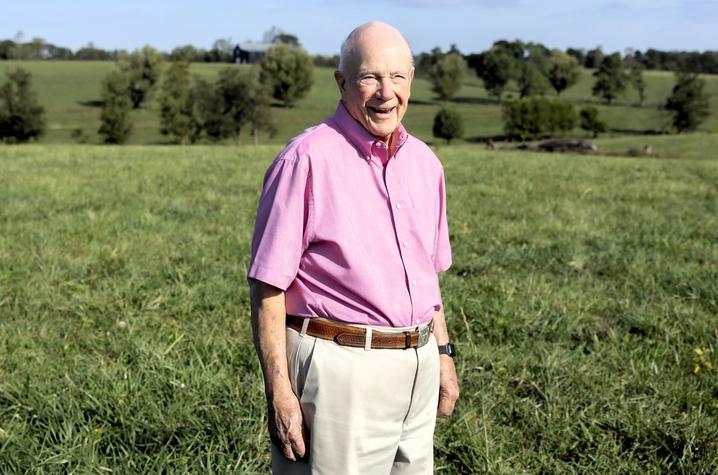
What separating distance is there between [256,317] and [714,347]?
12.7 ft

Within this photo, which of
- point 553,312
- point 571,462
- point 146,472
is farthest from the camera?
point 553,312

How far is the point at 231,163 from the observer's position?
16688mm

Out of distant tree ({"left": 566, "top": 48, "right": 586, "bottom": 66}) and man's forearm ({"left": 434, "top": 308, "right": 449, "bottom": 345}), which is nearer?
man's forearm ({"left": 434, "top": 308, "right": 449, "bottom": 345})

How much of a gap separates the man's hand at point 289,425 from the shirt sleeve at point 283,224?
0.35m

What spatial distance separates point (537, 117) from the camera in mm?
67188

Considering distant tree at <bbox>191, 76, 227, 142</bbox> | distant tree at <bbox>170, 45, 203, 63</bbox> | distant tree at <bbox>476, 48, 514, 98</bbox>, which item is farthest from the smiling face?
distant tree at <bbox>170, 45, 203, 63</bbox>

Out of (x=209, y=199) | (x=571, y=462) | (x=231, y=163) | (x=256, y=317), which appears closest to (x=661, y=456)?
(x=571, y=462)

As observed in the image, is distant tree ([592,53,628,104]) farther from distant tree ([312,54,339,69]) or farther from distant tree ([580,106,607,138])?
distant tree ([312,54,339,69])

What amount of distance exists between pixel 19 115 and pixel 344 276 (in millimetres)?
68658

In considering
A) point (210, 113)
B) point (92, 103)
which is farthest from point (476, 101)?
point (92, 103)

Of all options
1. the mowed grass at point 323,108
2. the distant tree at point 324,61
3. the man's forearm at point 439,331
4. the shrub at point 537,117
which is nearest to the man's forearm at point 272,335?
the man's forearm at point 439,331

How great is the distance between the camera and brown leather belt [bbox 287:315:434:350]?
2.27m

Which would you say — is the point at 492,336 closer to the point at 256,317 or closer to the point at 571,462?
the point at 571,462

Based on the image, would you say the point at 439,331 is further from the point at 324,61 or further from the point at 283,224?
the point at 324,61
